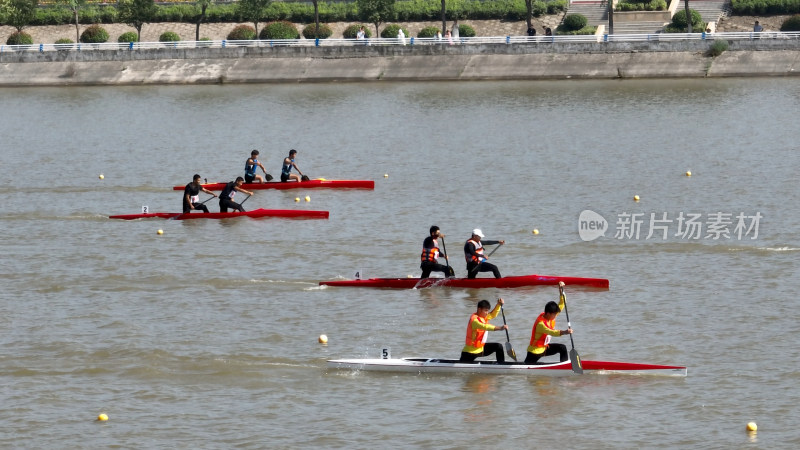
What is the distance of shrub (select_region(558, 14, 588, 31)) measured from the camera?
73375mm

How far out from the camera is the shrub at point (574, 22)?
241 ft

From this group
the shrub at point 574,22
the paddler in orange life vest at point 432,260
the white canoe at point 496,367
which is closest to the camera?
the white canoe at point 496,367

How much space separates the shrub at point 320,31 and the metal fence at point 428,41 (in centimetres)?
637

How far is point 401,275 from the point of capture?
28.2 meters

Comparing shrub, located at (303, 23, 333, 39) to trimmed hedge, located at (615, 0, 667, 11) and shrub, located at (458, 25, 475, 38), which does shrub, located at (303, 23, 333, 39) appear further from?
trimmed hedge, located at (615, 0, 667, 11)

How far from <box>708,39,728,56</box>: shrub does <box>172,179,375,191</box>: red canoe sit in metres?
31.0

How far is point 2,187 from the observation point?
137ft

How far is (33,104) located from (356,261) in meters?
41.4

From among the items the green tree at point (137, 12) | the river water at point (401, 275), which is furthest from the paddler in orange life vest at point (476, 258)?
the green tree at point (137, 12)

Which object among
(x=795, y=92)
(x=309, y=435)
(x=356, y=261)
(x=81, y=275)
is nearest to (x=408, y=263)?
(x=356, y=261)

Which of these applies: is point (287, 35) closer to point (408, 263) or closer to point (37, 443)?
point (408, 263)

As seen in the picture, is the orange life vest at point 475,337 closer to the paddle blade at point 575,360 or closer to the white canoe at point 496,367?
the white canoe at point 496,367

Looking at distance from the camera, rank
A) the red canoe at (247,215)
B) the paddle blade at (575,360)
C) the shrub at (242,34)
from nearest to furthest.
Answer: the paddle blade at (575,360), the red canoe at (247,215), the shrub at (242,34)

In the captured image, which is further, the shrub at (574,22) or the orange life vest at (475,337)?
the shrub at (574,22)
